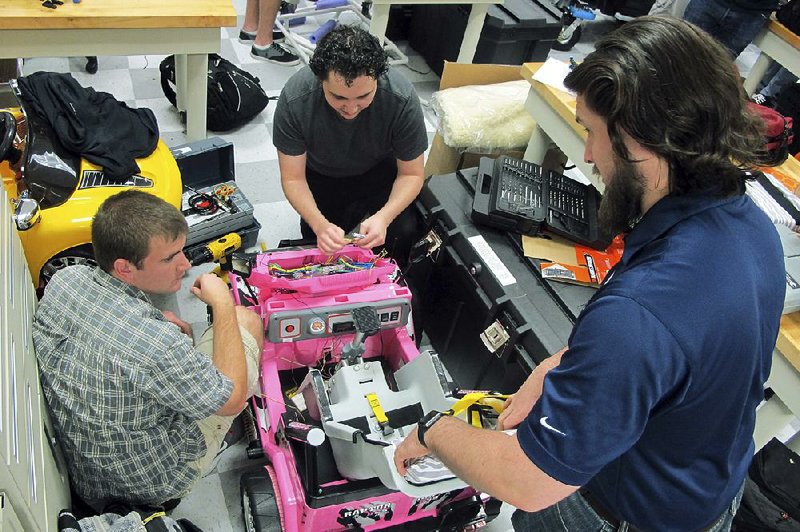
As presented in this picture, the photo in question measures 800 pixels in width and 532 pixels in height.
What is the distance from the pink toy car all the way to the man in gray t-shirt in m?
0.15

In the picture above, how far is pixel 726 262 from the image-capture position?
2.89ft

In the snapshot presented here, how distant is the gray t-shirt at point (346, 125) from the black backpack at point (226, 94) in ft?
3.72

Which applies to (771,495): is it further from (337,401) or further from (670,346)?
(670,346)

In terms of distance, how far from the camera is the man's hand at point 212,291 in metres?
1.69

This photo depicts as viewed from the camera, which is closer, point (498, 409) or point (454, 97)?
point (498, 409)

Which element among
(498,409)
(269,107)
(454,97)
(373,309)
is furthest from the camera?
(269,107)

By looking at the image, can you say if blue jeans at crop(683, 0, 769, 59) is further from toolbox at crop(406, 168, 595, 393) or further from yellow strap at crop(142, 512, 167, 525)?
yellow strap at crop(142, 512, 167, 525)

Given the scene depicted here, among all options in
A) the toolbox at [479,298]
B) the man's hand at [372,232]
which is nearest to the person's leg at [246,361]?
the man's hand at [372,232]

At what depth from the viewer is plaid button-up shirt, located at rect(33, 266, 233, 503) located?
1.37m

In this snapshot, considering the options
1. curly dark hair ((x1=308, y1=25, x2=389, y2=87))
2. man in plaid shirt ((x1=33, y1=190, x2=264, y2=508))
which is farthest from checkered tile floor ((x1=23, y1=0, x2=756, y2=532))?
curly dark hair ((x1=308, y1=25, x2=389, y2=87))

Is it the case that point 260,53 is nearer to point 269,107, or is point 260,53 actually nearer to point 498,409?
point 269,107

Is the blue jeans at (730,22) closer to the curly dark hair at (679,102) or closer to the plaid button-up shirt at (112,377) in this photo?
the curly dark hair at (679,102)

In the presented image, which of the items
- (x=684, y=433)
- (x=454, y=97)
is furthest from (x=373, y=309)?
(x=454, y=97)

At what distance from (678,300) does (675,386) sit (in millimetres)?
128
